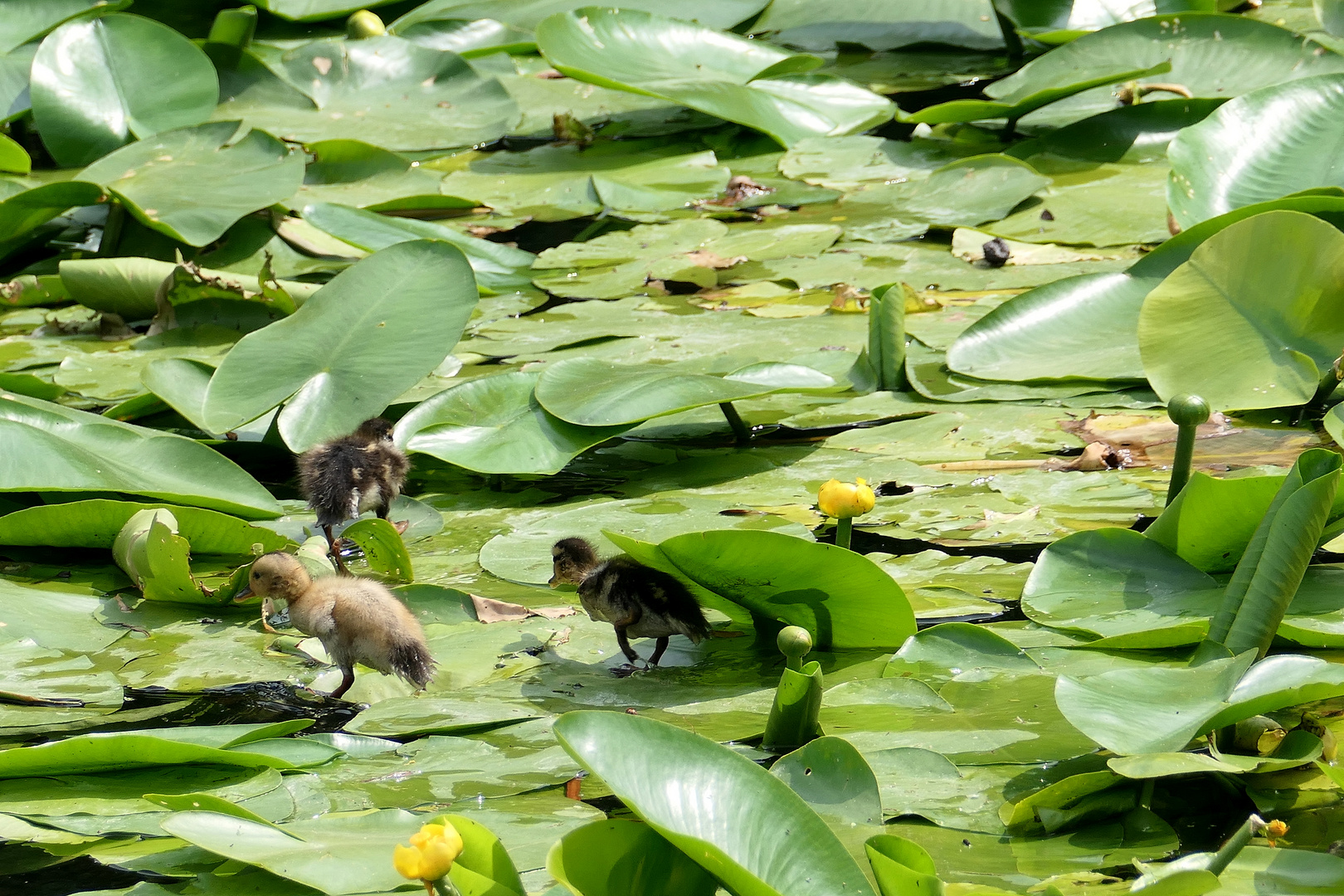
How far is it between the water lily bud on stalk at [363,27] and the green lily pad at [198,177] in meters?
1.51

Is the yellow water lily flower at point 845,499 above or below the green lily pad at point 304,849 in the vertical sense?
above

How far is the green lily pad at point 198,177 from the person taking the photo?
12.8 feet

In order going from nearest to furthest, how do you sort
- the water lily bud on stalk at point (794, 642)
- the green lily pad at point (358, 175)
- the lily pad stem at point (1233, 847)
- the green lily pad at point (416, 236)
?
the lily pad stem at point (1233, 847), the water lily bud on stalk at point (794, 642), the green lily pad at point (416, 236), the green lily pad at point (358, 175)

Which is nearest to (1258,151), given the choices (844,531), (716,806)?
(844,531)

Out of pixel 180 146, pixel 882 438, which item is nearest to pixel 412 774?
pixel 882 438

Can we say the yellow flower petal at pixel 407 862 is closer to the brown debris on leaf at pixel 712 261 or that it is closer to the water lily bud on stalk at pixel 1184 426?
the water lily bud on stalk at pixel 1184 426

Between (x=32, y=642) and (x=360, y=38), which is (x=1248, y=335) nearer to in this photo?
(x=32, y=642)

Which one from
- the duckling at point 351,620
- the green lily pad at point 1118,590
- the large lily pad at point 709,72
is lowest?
the duckling at point 351,620

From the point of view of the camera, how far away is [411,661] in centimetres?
208

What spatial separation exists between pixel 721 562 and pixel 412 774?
0.53 meters

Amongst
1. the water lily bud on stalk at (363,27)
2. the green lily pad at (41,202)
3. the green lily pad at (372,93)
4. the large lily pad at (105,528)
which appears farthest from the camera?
the water lily bud on stalk at (363,27)

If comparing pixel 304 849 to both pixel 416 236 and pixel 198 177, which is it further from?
pixel 198 177

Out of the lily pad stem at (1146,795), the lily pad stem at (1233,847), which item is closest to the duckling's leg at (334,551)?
the lily pad stem at (1146,795)

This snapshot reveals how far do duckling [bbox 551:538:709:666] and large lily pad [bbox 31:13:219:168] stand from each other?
315 centimetres
